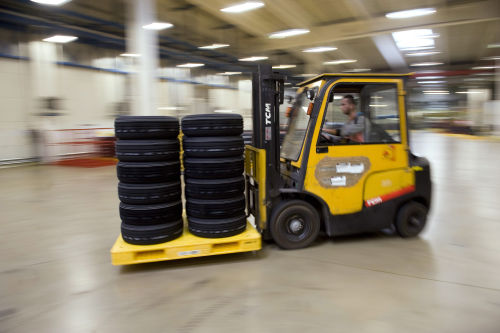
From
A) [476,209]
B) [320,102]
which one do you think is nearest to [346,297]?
[320,102]

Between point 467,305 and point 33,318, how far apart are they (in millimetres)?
3215

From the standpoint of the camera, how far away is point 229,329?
7.32 ft

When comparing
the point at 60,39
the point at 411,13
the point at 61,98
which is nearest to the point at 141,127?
the point at 61,98

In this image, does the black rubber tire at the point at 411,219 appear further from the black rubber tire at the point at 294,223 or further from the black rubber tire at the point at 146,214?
the black rubber tire at the point at 146,214

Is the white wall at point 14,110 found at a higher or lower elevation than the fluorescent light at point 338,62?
lower

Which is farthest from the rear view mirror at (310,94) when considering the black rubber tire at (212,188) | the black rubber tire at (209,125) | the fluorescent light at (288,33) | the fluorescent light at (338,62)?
the fluorescent light at (338,62)

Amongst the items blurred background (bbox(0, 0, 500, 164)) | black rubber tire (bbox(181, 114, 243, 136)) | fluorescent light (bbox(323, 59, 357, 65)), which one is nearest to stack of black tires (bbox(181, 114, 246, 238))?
black rubber tire (bbox(181, 114, 243, 136))

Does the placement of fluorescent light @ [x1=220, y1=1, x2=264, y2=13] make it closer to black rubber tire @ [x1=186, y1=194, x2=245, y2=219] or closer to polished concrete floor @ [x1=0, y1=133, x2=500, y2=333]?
polished concrete floor @ [x1=0, y1=133, x2=500, y2=333]

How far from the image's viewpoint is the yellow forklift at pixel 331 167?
340 centimetres

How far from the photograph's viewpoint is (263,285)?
2805 mm

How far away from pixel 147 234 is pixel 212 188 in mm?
733

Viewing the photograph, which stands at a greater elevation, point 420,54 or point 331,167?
point 420,54

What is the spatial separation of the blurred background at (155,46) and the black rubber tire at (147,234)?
2317 millimetres

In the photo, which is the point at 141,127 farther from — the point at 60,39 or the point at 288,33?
the point at 288,33
